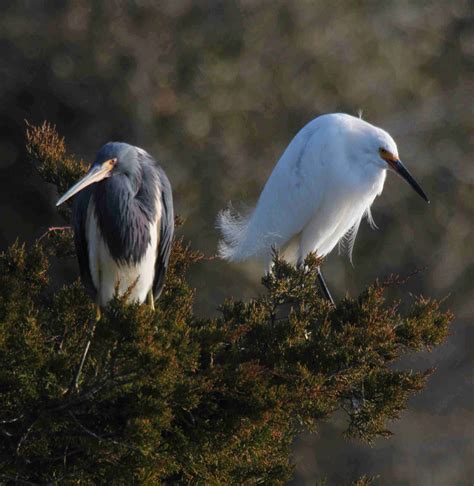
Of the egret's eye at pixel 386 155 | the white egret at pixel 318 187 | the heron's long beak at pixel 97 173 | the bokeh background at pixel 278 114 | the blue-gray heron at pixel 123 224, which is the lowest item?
the bokeh background at pixel 278 114

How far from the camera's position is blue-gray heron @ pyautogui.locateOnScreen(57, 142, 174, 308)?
115 inches

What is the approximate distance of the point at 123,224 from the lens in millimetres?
2961

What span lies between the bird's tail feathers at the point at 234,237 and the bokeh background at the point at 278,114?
2964 millimetres

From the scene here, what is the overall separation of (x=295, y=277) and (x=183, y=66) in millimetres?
6038

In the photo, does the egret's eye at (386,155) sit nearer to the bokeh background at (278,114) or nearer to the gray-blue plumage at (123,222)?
the gray-blue plumage at (123,222)

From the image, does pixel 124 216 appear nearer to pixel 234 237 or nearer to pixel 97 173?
pixel 97 173

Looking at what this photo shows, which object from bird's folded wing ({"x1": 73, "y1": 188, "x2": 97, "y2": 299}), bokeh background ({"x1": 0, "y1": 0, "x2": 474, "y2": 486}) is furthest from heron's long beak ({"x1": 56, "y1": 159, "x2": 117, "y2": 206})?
bokeh background ({"x1": 0, "y1": 0, "x2": 474, "y2": 486})

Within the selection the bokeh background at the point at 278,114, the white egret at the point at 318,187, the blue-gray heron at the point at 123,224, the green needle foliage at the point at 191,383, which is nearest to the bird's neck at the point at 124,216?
the blue-gray heron at the point at 123,224

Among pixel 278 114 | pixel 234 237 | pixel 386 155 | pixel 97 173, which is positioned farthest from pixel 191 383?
pixel 278 114

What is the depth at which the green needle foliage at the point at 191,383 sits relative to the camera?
81.7 inches

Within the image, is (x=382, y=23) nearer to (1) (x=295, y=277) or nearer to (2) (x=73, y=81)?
(2) (x=73, y=81)

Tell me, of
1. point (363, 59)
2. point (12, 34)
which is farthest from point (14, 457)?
point (363, 59)

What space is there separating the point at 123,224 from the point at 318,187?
4.27 feet

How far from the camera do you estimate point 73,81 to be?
826 centimetres
